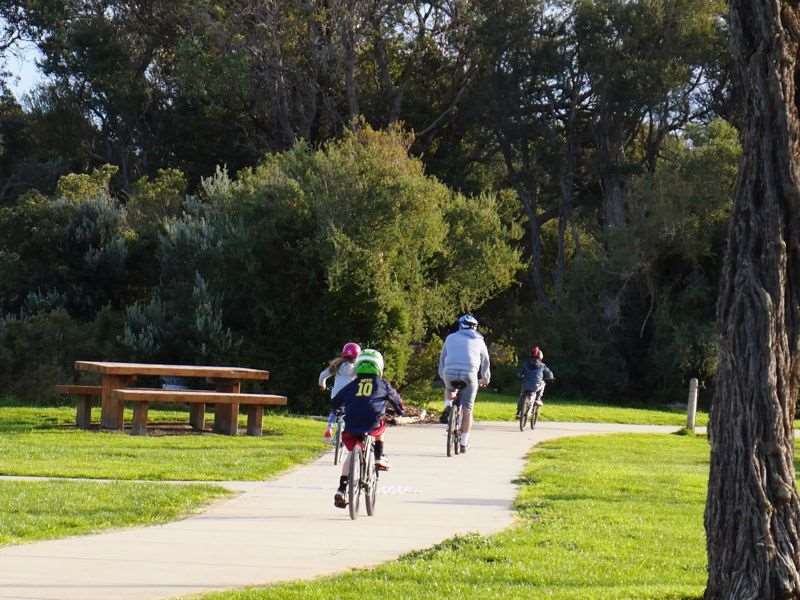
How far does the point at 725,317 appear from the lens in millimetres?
8703

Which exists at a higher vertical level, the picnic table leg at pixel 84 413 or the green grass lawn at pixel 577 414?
the green grass lawn at pixel 577 414

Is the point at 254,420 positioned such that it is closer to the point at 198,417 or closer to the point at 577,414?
the point at 198,417

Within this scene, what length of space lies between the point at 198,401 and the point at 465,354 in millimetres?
5754

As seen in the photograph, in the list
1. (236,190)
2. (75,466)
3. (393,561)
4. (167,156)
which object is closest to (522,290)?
(167,156)

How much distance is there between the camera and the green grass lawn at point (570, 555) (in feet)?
31.0

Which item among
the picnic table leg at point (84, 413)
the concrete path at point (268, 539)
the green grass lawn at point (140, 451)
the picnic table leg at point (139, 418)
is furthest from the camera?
the picnic table leg at point (84, 413)

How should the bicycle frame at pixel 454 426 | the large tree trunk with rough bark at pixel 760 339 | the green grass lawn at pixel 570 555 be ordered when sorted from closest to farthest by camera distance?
the large tree trunk with rough bark at pixel 760 339, the green grass lawn at pixel 570 555, the bicycle frame at pixel 454 426

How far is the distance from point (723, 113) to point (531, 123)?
24.2ft

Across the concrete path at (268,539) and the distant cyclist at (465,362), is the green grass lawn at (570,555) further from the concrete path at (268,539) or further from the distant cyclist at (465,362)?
the distant cyclist at (465,362)

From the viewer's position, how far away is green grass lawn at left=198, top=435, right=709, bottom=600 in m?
9.45

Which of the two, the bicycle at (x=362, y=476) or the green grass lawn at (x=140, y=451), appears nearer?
the bicycle at (x=362, y=476)

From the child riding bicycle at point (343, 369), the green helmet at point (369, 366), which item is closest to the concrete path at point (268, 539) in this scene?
the child riding bicycle at point (343, 369)

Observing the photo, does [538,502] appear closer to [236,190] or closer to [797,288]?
[797,288]

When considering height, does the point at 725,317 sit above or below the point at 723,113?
below
